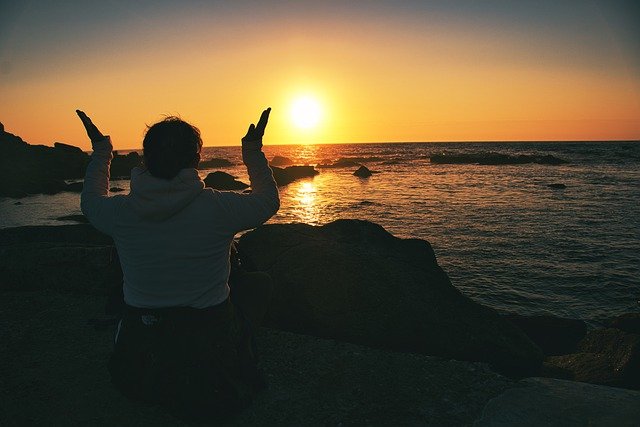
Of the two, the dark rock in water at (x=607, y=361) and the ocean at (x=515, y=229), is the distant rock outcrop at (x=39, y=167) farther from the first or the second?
the dark rock in water at (x=607, y=361)

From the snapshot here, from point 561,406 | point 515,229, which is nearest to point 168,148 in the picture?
point 561,406

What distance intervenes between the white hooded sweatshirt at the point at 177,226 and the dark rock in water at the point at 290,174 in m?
35.3

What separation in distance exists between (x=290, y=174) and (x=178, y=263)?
4064cm

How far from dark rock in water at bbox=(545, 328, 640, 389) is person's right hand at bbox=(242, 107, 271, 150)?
172 inches

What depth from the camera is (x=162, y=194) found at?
2.61 m

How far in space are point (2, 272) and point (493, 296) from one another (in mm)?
8664

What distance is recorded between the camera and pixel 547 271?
10.7 metres

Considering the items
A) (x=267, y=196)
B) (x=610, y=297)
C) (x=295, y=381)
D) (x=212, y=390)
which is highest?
(x=267, y=196)

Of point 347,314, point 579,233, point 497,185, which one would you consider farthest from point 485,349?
point 497,185

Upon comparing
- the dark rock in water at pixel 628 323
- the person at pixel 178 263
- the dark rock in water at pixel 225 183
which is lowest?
the dark rock in water at pixel 628 323

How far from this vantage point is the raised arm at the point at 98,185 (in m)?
2.85

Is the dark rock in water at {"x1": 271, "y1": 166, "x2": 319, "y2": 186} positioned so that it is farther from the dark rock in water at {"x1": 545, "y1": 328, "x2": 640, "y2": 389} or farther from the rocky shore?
the dark rock in water at {"x1": 545, "y1": 328, "x2": 640, "y2": 389}

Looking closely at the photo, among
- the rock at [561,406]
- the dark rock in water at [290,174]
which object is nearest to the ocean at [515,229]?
the rock at [561,406]

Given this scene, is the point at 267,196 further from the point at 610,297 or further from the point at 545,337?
the point at 610,297
